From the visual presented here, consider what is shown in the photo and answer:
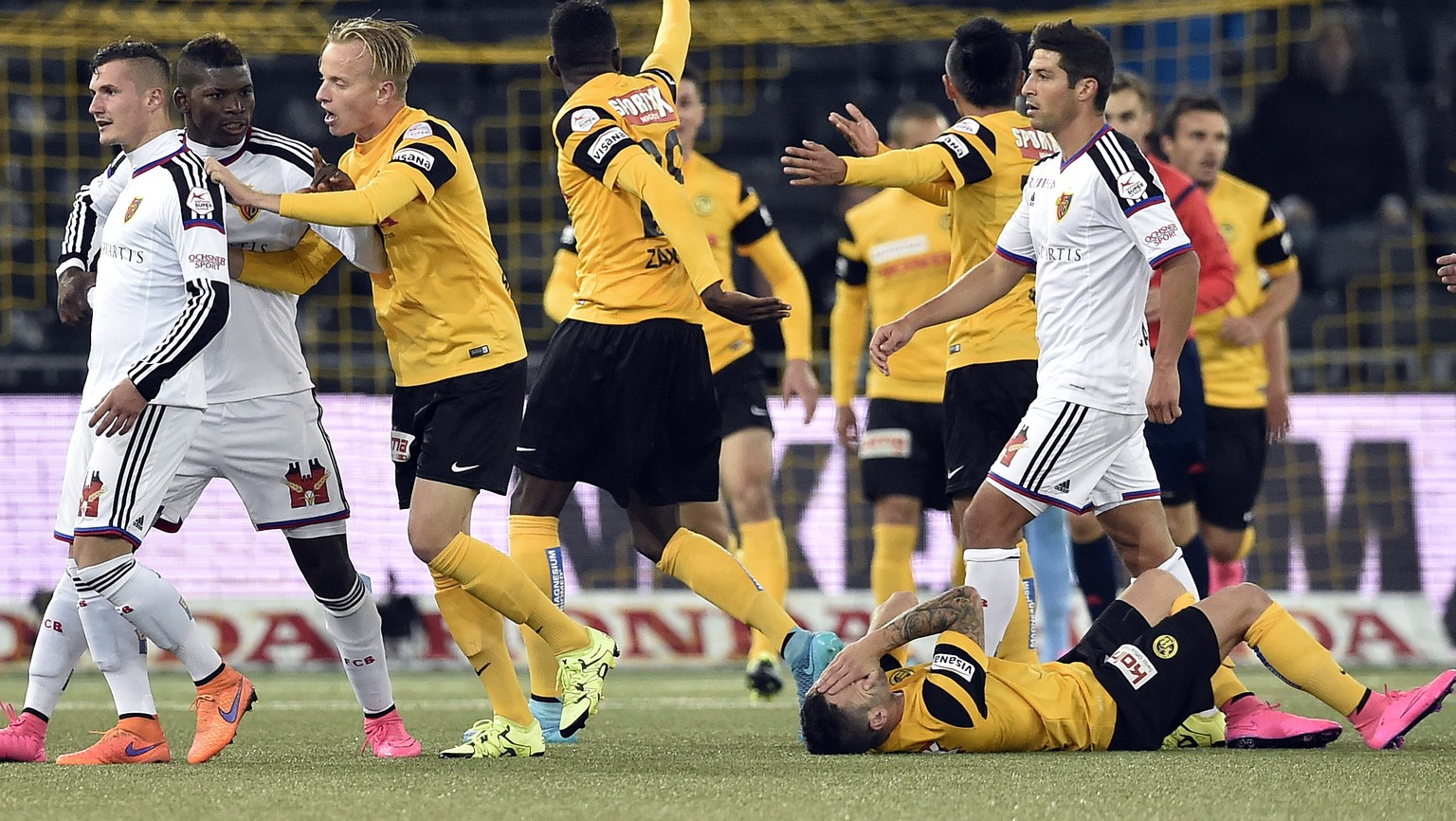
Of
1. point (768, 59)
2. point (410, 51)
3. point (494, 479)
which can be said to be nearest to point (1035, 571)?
point (494, 479)

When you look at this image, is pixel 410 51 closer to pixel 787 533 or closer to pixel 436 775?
pixel 436 775

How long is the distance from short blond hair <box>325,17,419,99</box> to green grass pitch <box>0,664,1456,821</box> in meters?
1.82

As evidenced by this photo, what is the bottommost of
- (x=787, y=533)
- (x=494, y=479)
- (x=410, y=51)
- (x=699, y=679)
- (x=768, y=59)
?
(x=699, y=679)

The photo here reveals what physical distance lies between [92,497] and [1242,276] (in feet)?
15.5

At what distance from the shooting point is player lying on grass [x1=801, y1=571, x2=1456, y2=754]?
14.9ft

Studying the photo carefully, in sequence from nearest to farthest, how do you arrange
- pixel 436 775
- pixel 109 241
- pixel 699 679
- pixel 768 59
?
pixel 436 775, pixel 109 241, pixel 699 679, pixel 768 59

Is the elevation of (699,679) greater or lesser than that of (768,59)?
lesser

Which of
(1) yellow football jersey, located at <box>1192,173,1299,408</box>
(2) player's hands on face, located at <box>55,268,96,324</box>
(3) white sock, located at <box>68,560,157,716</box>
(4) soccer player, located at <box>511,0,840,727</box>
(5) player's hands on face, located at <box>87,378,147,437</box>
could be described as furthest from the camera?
(1) yellow football jersey, located at <box>1192,173,1299,408</box>

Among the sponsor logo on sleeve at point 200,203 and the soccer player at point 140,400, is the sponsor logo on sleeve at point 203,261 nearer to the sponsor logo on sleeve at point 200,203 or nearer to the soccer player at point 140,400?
the soccer player at point 140,400

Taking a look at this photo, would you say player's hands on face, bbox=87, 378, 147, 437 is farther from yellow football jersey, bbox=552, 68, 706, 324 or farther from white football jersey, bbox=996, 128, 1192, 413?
white football jersey, bbox=996, 128, 1192, 413

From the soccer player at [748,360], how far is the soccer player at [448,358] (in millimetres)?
2155

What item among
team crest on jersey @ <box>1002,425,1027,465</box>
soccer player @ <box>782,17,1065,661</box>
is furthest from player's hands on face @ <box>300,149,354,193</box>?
team crest on jersey @ <box>1002,425,1027,465</box>

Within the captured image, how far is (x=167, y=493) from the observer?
16.1 feet

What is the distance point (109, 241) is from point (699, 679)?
4.13m
